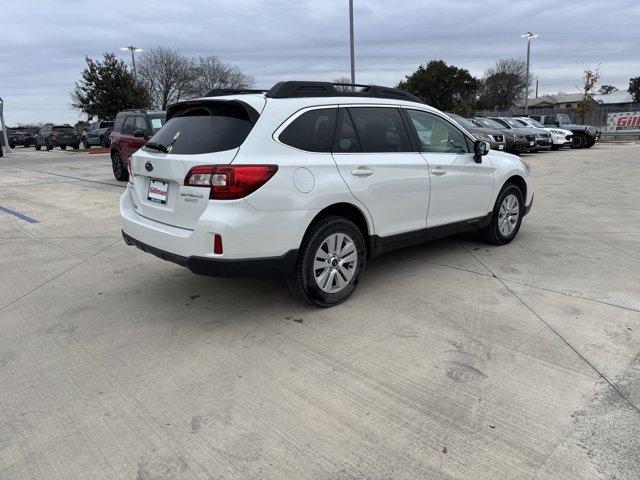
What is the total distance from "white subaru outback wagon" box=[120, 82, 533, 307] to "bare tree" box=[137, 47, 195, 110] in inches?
2161

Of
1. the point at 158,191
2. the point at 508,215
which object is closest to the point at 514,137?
the point at 508,215

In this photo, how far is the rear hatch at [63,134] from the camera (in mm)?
34375

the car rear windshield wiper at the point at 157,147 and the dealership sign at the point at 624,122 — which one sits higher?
the dealership sign at the point at 624,122

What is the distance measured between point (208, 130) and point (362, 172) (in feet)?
4.29

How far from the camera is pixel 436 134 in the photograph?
532 cm

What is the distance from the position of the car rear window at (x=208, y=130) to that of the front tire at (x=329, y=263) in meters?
0.94

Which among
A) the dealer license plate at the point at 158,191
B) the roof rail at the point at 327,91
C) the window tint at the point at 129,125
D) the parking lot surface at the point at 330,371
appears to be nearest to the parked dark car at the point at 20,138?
the window tint at the point at 129,125

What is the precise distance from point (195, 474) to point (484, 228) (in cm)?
470

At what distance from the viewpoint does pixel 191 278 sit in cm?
518

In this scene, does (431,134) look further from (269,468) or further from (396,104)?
(269,468)

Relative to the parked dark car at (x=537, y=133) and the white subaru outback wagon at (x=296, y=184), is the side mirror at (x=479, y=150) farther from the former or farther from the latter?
the parked dark car at (x=537, y=133)

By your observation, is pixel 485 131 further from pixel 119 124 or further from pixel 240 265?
pixel 240 265

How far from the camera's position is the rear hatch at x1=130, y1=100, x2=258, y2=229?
3799 millimetres

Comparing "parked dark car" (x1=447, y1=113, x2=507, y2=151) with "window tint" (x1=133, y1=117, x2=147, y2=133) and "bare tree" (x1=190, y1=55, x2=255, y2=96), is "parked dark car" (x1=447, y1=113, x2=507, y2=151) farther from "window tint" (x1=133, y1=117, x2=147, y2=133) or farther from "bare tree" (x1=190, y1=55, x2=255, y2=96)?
"bare tree" (x1=190, y1=55, x2=255, y2=96)
